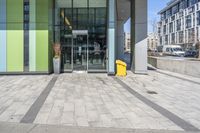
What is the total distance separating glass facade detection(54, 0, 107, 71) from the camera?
21625 millimetres

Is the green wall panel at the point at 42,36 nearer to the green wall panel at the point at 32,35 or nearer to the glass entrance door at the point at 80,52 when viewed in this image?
the green wall panel at the point at 32,35

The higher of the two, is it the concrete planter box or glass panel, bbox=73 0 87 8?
glass panel, bbox=73 0 87 8

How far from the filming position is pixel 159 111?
950cm

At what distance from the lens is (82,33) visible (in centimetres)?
2159

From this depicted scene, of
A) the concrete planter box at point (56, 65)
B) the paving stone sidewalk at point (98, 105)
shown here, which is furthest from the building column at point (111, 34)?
the paving stone sidewalk at point (98, 105)

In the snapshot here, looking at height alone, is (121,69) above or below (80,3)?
below

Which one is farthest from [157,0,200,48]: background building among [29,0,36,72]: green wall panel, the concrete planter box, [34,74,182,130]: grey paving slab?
[34,74,182,130]: grey paving slab

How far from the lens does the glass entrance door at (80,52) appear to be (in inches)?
854

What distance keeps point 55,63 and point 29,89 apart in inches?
273

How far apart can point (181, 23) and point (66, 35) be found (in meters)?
95.5

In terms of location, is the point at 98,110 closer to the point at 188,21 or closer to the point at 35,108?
the point at 35,108

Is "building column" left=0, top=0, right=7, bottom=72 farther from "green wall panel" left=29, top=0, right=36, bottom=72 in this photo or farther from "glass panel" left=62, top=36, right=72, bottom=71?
"glass panel" left=62, top=36, right=72, bottom=71

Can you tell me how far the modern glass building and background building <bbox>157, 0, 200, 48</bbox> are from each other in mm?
67647

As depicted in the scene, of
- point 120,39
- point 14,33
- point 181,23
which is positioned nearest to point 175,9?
point 181,23
